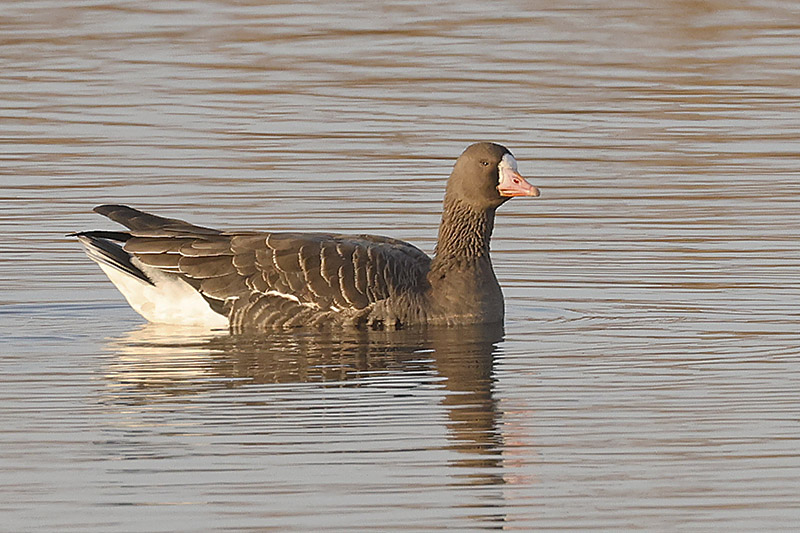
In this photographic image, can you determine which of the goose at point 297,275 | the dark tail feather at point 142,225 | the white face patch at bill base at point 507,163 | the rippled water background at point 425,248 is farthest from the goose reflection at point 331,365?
Result: the white face patch at bill base at point 507,163

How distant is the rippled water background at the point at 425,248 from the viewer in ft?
31.4

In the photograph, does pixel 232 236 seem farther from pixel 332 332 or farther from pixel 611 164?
pixel 611 164

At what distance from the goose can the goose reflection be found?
0.15 m

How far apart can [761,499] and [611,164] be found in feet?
37.7

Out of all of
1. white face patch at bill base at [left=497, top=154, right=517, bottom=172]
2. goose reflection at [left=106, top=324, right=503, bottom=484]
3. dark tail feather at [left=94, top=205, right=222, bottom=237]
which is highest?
white face patch at bill base at [left=497, top=154, right=517, bottom=172]

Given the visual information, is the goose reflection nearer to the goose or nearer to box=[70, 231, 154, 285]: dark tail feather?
the goose

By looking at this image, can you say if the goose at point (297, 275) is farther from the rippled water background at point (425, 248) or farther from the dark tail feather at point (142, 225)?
the rippled water background at point (425, 248)

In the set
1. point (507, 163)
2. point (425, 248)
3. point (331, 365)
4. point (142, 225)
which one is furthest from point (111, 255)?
point (425, 248)

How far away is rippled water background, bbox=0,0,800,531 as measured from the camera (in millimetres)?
9570

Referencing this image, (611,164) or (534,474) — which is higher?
(611,164)

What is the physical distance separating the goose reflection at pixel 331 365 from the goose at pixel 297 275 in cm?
15

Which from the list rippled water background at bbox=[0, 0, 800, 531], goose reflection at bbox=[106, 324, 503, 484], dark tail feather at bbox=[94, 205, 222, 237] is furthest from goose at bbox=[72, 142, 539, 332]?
rippled water background at bbox=[0, 0, 800, 531]

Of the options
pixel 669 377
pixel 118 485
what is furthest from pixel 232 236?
pixel 118 485

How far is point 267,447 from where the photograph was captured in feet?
33.6
